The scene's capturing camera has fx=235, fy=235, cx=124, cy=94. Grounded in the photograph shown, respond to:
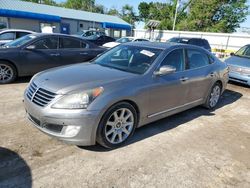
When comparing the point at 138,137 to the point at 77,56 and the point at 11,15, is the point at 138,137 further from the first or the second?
the point at 11,15

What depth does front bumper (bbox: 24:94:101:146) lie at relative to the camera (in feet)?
10.1

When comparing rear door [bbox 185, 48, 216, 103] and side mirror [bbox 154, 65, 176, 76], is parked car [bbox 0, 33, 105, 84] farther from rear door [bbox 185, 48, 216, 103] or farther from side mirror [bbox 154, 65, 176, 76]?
side mirror [bbox 154, 65, 176, 76]

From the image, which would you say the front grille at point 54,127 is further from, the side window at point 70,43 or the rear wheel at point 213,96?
the side window at point 70,43

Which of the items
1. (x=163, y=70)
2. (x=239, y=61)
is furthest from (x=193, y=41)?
(x=163, y=70)

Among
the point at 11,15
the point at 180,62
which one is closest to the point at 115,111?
the point at 180,62

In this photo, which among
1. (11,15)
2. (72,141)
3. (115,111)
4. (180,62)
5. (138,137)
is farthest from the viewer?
(11,15)

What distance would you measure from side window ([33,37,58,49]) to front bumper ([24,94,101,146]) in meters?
4.34

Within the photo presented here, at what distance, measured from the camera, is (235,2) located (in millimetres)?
37531

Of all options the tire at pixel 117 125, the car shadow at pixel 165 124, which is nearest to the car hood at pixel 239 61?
the car shadow at pixel 165 124

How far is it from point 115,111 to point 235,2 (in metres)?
41.3

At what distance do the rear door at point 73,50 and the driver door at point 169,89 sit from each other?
4.18m

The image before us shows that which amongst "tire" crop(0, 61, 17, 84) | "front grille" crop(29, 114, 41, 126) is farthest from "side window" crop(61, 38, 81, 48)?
"front grille" crop(29, 114, 41, 126)

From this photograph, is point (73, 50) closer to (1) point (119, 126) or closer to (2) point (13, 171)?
(1) point (119, 126)

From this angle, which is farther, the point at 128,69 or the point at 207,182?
the point at 128,69
